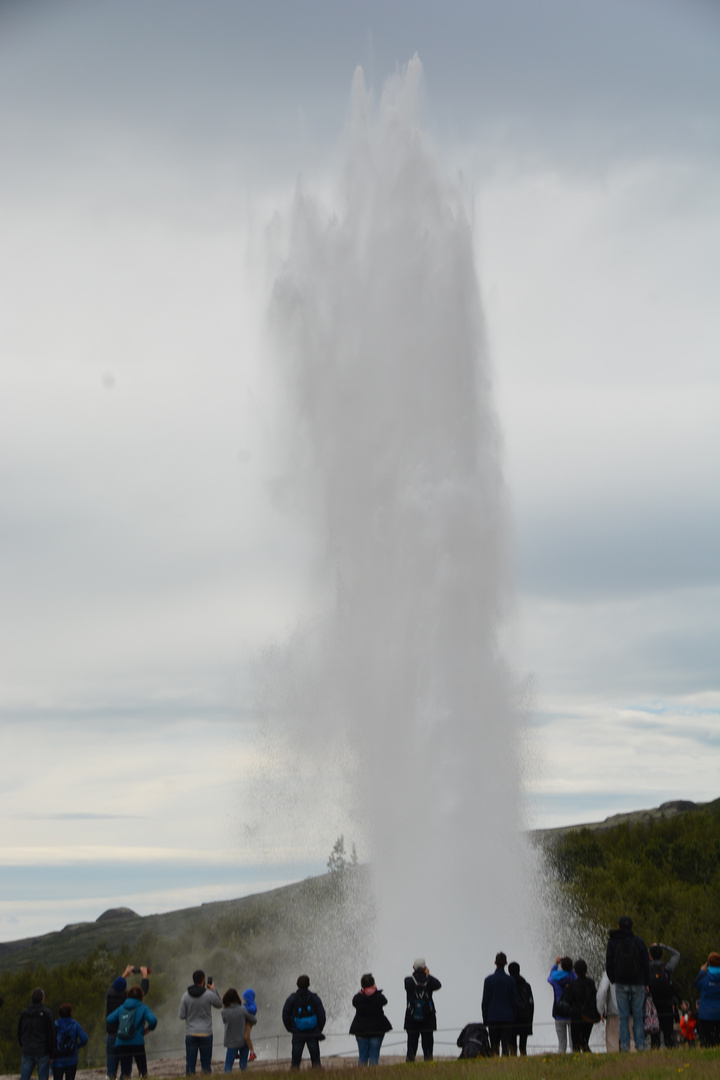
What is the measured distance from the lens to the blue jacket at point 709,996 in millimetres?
13328

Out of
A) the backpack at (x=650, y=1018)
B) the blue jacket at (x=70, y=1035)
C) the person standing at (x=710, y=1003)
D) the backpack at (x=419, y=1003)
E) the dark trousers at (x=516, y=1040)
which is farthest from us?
the blue jacket at (x=70, y=1035)

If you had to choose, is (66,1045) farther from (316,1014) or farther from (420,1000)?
(420,1000)

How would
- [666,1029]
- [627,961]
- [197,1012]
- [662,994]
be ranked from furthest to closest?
[666,1029]
[662,994]
[197,1012]
[627,961]

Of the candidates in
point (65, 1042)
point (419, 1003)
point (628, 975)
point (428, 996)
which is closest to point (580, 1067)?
point (628, 975)

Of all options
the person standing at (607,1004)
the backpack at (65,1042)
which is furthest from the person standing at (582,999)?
the backpack at (65,1042)

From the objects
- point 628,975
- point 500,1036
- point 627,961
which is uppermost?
point 627,961

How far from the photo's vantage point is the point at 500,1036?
14.3m

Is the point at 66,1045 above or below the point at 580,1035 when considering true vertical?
above

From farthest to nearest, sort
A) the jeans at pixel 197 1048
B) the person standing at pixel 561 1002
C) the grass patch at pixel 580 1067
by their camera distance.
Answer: the person standing at pixel 561 1002
the jeans at pixel 197 1048
the grass patch at pixel 580 1067

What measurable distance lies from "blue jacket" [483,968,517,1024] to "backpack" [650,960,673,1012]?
219 cm

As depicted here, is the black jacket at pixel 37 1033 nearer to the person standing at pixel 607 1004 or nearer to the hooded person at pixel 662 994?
the person standing at pixel 607 1004

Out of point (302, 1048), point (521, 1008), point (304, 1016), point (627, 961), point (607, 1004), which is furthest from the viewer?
point (521, 1008)

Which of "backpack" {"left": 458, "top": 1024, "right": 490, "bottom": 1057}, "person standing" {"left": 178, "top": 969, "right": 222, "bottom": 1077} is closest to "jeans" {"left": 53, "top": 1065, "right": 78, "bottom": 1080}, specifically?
"person standing" {"left": 178, "top": 969, "right": 222, "bottom": 1077}

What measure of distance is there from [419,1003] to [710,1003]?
391cm
